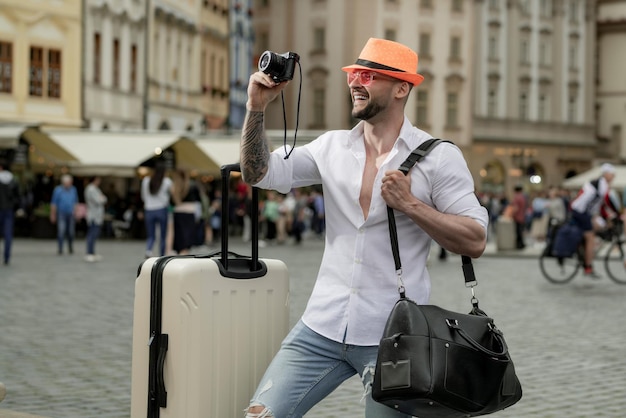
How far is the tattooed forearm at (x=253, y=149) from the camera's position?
4.34 meters

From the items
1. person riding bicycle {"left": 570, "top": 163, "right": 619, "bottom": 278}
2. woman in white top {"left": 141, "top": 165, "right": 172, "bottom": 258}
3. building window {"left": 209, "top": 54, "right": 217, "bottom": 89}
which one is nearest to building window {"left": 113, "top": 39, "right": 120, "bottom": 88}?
building window {"left": 209, "top": 54, "right": 217, "bottom": 89}

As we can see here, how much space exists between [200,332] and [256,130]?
25.2 inches

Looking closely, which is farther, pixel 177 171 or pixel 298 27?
pixel 298 27

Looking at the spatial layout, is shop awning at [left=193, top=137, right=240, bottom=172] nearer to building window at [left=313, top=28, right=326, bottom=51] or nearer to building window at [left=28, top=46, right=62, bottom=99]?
building window at [left=28, top=46, right=62, bottom=99]

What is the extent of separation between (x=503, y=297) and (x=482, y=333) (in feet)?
42.8

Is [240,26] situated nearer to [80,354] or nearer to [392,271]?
[80,354]

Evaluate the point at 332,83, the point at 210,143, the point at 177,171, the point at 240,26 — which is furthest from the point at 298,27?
the point at 177,171

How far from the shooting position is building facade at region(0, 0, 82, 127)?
4203 centimetres

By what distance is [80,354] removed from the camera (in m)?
10.3

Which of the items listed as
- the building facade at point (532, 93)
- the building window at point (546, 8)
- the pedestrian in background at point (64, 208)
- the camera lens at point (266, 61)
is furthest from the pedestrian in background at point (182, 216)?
the building window at point (546, 8)

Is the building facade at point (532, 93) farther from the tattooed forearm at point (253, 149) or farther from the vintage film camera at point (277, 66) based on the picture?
the vintage film camera at point (277, 66)

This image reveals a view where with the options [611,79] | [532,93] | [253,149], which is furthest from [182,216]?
[611,79]

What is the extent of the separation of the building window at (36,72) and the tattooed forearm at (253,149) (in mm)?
39390

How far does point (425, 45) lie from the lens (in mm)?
77062
